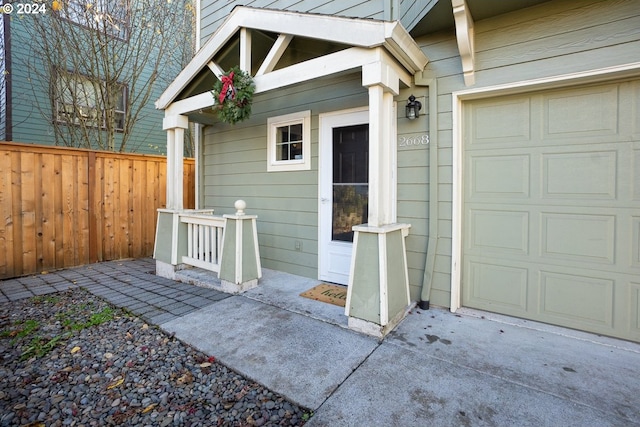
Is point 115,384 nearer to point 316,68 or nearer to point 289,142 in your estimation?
point 316,68

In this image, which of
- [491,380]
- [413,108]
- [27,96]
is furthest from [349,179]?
[27,96]

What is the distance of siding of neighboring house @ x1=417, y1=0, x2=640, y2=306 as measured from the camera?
2178 mm

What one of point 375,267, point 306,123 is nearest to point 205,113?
point 306,123

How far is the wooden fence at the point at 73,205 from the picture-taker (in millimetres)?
3955

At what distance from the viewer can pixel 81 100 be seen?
632 cm

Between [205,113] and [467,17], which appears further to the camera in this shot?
[205,113]

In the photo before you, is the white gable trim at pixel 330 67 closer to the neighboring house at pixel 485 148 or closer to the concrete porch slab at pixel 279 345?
the neighboring house at pixel 485 148

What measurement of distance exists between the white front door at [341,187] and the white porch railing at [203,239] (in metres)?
1.24

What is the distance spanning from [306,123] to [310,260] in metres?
1.74

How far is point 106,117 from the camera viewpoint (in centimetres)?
612

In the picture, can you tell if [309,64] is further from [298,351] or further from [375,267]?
[298,351]

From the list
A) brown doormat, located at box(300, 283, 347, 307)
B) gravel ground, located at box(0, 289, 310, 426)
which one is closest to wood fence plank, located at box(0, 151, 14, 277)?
gravel ground, located at box(0, 289, 310, 426)

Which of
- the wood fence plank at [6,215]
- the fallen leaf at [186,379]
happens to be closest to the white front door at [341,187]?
the fallen leaf at [186,379]

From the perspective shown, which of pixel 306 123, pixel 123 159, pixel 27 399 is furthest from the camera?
pixel 123 159
